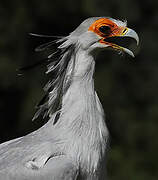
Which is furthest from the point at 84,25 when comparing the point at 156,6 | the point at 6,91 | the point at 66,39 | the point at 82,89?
the point at 156,6

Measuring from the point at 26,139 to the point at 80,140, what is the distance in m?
0.49

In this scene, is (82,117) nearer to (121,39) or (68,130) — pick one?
(68,130)

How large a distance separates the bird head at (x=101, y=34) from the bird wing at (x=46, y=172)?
3.20ft

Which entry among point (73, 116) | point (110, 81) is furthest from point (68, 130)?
point (110, 81)

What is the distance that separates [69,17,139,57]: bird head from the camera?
13.8ft

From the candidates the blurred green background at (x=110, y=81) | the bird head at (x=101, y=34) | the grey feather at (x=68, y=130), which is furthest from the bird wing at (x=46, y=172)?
the blurred green background at (x=110, y=81)

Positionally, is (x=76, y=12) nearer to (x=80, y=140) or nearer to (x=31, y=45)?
(x=31, y=45)

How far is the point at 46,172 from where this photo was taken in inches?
153

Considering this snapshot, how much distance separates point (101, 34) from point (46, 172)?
1238mm

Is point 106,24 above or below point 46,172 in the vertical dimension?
above

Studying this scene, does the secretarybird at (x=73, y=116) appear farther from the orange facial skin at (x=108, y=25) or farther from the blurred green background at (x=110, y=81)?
the blurred green background at (x=110, y=81)

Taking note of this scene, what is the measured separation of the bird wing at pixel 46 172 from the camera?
387cm

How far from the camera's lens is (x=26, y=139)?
4.32 metres

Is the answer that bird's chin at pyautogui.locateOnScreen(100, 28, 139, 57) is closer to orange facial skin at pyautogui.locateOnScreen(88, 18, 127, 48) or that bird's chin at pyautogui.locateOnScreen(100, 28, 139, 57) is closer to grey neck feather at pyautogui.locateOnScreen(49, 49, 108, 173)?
orange facial skin at pyautogui.locateOnScreen(88, 18, 127, 48)
